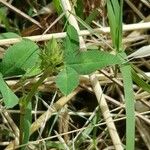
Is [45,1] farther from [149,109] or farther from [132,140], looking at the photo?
[132,140]

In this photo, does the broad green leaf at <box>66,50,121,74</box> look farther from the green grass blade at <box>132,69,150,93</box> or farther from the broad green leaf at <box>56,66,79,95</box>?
the green grass blade at <box>132,69,150,93</box>

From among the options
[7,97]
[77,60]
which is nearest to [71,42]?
[77,60]

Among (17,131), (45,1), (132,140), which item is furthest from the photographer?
(45,1)

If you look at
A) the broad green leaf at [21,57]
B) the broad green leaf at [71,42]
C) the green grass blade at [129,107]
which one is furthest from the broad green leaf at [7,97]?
the green grass blade at [129,107]

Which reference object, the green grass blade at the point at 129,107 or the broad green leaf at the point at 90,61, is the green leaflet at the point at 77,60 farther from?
the green grass blade at the point at 129,107

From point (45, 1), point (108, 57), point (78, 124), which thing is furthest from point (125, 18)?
point (108, 57)
